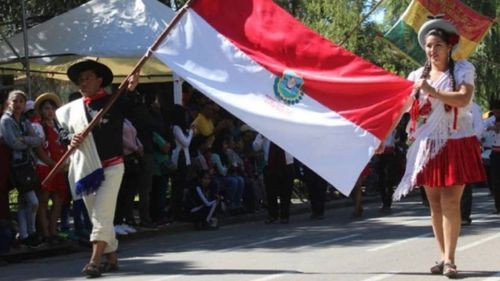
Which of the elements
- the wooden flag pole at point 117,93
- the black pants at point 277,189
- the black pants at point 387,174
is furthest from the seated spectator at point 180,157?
the wooden flag pole at point 117,93

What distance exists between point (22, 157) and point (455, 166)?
5.92 meters

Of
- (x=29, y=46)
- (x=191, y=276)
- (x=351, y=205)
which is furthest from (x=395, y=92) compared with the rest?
(x=351, y=205)

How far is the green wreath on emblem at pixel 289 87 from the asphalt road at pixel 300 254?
5.46 ft

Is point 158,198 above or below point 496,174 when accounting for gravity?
below

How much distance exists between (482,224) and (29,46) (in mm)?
8425

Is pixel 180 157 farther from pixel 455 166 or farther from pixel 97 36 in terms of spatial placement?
pixel 455 166

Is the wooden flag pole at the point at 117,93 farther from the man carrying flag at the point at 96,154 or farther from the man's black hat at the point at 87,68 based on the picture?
the man's black hat at the point at 87,68

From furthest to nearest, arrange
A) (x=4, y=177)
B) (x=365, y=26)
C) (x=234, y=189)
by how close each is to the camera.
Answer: (x=365, y=26) → (x=234, y=189) → (x=4, y=177)

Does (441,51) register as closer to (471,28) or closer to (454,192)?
(454,192)

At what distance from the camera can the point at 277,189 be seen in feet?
52.4

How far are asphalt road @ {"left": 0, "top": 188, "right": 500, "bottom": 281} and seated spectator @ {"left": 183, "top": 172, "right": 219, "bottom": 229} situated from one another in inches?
11.4

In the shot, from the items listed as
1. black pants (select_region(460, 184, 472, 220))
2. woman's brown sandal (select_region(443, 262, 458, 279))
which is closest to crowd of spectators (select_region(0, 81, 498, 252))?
black pants (select_region(460, 184, 472, 220))

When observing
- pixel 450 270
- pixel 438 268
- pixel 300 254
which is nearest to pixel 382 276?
pixel 438 268

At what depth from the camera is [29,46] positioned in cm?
1681
